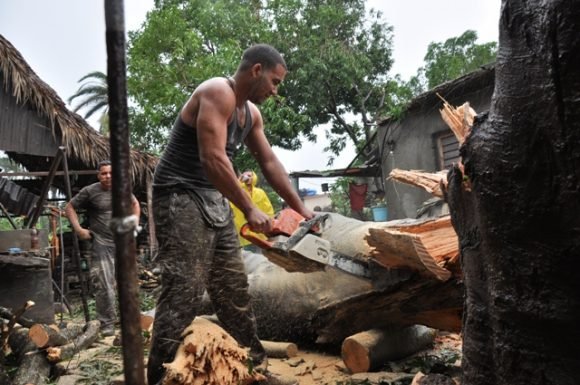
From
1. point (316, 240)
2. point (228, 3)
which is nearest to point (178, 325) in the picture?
point (316, 240)

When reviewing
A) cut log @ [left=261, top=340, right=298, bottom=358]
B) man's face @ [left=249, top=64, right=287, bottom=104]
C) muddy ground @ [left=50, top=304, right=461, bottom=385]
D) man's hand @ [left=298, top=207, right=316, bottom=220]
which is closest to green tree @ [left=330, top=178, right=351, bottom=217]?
muddy ground @ [left=50, top=304, right=461, bottom=385]

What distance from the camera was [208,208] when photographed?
9.45 feet

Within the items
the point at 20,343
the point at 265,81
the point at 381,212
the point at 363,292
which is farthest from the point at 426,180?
the point at 381,212

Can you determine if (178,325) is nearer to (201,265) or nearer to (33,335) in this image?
(201,265)

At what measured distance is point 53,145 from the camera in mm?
8469

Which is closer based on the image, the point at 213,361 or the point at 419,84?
the point at 213,361

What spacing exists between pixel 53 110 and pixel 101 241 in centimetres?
361

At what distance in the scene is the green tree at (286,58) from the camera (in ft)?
41.4

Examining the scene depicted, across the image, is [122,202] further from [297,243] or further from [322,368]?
[322,368]

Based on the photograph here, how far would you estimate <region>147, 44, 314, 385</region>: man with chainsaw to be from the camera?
106 inches

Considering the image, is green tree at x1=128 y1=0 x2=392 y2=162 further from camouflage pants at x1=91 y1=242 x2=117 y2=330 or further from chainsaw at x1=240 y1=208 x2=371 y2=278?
chainsaw at x1=240 y1=208 x2=371 y2=278

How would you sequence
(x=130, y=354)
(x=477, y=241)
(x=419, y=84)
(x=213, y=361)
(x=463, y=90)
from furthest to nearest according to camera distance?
(x=419, y=84) < (x=463, y=90) < (x=213, y=361) < (x=477, y=241) < (x=130, y=354)

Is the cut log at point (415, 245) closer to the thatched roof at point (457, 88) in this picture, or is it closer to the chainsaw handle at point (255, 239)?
Result: the chainsaw handle at point (255, 239)

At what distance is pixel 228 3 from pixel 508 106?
1538 centimetres
